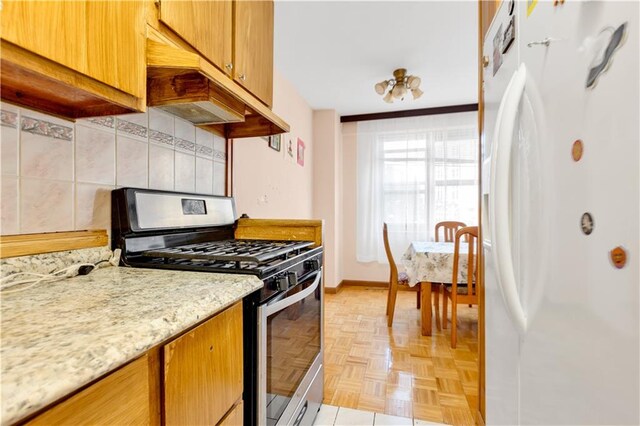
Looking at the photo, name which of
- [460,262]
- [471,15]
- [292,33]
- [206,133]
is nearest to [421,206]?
[460,262]

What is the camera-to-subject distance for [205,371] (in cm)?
68

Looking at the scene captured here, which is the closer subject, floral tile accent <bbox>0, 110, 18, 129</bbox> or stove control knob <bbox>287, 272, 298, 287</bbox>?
floral tile accent <bbox>0, 110, 18, 129</bbox>

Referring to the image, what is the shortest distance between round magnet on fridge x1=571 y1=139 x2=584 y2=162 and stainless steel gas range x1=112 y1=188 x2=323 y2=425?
0.78 m

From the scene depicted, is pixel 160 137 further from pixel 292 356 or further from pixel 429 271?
pixel 429 271

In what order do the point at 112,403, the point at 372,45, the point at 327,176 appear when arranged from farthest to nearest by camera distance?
the point at 327,176 → the point at 372,45 → the point at 112,403

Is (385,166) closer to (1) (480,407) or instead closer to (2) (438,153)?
(2) (438,153)

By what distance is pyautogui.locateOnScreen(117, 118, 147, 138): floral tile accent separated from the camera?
3.65ft

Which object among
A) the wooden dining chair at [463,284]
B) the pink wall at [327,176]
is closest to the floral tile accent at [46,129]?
the wooden dining chair at [463,284]

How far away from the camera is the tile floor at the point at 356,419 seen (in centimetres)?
153

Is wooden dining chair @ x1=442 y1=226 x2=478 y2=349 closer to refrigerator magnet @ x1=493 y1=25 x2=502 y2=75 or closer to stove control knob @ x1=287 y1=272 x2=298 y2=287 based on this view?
refrigerator magnet @ x1=493 y1=25 x2=502 y2=75

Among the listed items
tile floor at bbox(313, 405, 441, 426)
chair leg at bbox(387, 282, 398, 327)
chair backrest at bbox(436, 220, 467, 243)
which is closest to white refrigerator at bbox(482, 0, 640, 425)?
tile floor at bbox(313, 405, 441, 426)

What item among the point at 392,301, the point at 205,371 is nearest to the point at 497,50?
the point at 205,371

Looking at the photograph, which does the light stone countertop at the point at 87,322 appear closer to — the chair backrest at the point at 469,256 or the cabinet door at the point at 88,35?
the cabinet door at the point at 88,35

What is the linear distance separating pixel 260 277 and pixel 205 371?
0.27m
